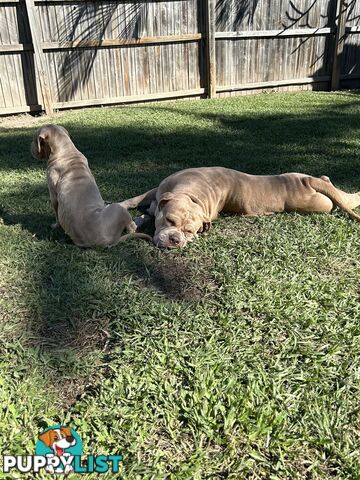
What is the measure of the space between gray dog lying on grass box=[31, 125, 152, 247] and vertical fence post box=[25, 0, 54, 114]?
5842mm

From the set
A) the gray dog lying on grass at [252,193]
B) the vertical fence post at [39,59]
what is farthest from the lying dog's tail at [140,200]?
the vertical fence post at [39,59]

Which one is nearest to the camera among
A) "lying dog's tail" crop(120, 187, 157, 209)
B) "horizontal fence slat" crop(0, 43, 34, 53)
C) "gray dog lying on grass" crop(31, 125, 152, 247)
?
"gray dog lying on grass" crop(31, 125, 152, 247)

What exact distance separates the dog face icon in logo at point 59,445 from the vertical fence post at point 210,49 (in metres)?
9.92

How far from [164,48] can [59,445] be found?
9671mm

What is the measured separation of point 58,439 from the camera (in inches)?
79.4

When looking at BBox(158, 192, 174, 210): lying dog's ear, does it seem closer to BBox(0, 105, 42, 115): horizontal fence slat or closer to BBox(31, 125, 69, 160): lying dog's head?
BBox(31, 125, 69, 160): lying dog's head

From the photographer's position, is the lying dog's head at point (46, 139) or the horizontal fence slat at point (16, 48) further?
the horizontal fence slat at point (16, 48)

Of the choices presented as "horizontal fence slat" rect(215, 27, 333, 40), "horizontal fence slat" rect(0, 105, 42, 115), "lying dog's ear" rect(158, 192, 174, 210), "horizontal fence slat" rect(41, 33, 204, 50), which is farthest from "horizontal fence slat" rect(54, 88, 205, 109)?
"lying dog's ear" rect(158, 192, 174, 210)

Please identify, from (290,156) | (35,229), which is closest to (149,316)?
(35,229)

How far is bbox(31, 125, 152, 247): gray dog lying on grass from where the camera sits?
3547 mm

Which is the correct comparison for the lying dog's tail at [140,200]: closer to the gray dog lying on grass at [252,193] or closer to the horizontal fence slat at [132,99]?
the gray dog lying on grass at [252,193]

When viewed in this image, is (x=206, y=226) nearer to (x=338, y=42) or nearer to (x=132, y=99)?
(x=132, y=99)

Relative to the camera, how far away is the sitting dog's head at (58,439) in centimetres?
198

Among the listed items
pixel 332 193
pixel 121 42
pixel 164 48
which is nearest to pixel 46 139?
pixel 332 193
